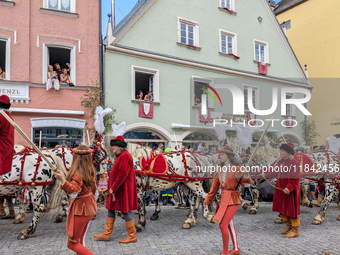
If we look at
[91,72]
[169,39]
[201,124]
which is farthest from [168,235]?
[169,39]

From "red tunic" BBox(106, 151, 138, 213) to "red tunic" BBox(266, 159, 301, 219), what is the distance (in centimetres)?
280

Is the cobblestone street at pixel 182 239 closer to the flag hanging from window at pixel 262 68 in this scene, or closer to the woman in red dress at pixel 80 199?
the woman in red dress at pixel 80 199

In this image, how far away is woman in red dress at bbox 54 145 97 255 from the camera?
369 centimetres

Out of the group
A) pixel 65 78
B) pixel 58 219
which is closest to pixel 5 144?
pixel 58 219

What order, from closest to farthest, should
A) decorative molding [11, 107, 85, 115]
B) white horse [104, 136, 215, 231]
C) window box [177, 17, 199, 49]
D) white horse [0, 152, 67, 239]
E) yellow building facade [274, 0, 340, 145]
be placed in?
white horse [0, 152, 67, 239] → white horse [104, 136, 215, 231] → decorative molding [11, 107, 85, 115] → window box [177, 17, 199, 49] → yellow building facade [274, 0, 340, 145]

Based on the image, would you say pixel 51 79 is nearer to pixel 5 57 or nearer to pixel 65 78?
pixel 65 78

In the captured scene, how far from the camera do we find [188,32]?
1459cm

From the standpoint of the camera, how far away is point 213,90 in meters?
15.0

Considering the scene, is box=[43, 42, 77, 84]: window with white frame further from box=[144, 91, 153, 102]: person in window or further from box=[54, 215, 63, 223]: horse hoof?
box=[54, 215, 63, 223]: horse hoof

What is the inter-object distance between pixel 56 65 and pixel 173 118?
17.5 feet

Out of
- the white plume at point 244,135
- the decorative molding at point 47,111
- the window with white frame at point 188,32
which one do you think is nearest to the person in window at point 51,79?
the decorative molding at point 47,111

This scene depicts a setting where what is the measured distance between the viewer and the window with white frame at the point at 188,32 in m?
14.3

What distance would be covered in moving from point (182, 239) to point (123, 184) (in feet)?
4.78

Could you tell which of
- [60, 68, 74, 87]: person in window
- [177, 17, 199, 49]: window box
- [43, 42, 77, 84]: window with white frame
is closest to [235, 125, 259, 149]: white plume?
[60, 68, 74, 87]: person in window
